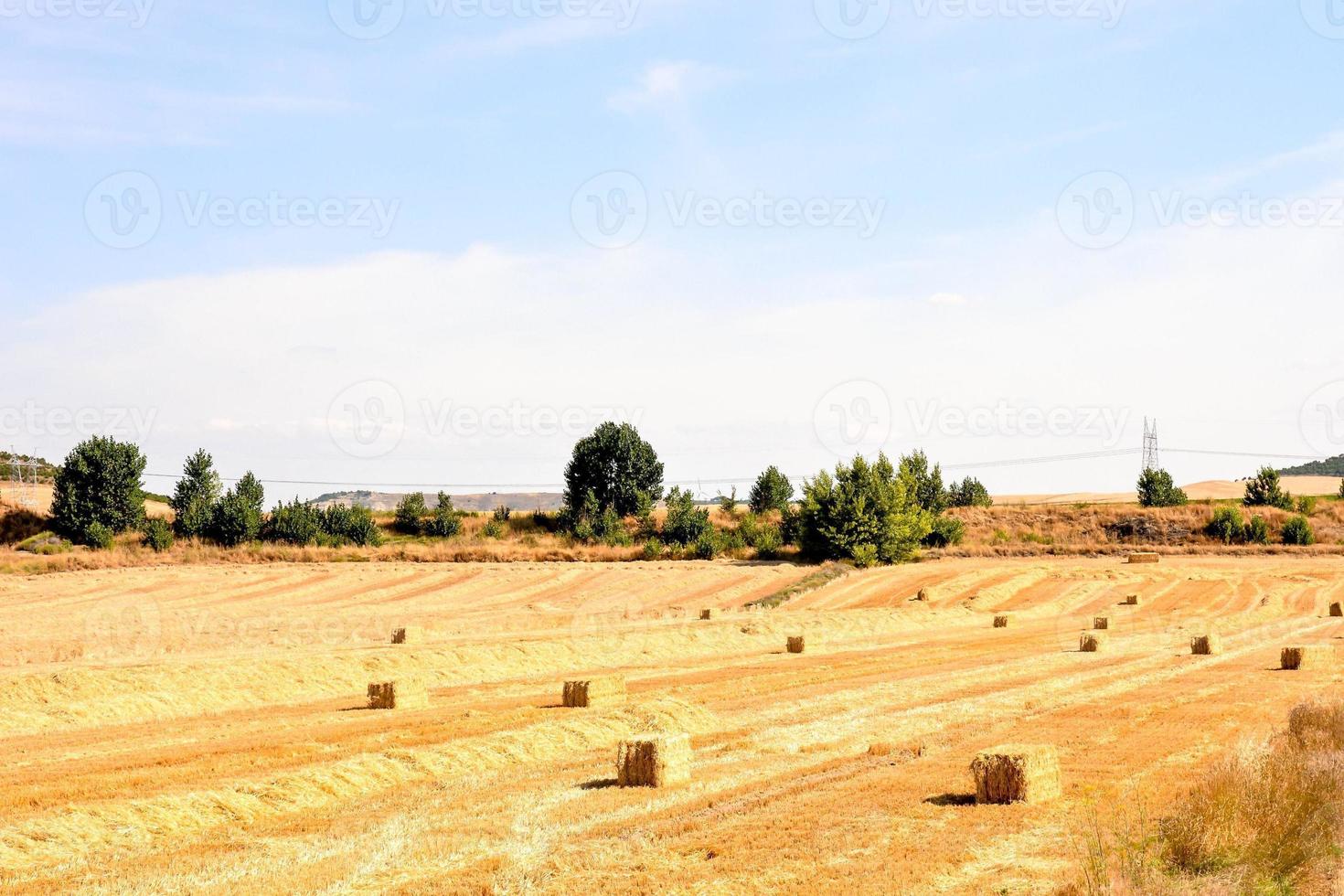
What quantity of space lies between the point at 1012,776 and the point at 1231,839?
3.63 meters

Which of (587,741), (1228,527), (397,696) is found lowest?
(587,741)

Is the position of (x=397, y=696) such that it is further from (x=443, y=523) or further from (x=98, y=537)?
(x=443, y=523)

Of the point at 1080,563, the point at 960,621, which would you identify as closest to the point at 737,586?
the point at 960,621

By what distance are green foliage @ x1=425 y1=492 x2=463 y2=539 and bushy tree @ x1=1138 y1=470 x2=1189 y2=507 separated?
208 ft

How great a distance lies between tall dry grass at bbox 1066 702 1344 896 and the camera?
40.3 ft

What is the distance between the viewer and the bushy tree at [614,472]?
375ft

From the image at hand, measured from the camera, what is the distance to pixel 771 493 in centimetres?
11969

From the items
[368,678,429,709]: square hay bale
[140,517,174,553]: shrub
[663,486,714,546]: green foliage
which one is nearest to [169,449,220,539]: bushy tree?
[140,517,174,553]: shrub

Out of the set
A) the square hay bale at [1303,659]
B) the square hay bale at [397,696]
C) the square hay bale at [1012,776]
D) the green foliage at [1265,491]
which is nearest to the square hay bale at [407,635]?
the square hay bale at [397,696]

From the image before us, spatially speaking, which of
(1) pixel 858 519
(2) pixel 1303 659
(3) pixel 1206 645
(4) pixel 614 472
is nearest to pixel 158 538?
(4) pixel 614 472

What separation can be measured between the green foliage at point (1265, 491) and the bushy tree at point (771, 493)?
135 feet

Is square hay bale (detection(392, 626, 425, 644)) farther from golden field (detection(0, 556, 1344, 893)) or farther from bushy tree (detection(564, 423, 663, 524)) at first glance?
bushy tree (detection(564, 423, 663, 524))

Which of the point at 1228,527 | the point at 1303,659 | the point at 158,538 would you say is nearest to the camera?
the point at 1303,659

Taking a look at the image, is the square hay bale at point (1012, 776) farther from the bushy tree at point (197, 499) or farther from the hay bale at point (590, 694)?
the bushy tree at point (197, 499)
